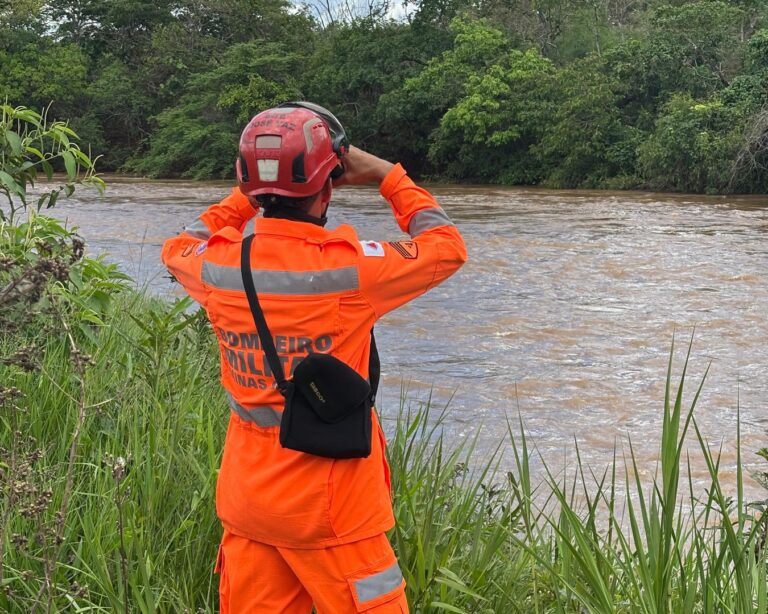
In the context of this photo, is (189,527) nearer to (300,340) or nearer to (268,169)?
(300,340)

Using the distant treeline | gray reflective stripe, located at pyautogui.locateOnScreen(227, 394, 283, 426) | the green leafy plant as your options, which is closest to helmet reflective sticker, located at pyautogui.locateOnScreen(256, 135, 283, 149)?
gray reflective stripe, located at pyautogui.locateOnScreen(227, 394, 283, 426)

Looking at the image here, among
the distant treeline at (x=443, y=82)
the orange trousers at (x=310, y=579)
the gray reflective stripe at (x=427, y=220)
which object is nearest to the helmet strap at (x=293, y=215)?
the gray reflective stripe at (x=427, y=220)

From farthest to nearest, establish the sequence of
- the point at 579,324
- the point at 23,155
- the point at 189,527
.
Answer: the point at 579,324, the point at 23,155, the point at 189,527

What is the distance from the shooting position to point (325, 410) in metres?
2.08

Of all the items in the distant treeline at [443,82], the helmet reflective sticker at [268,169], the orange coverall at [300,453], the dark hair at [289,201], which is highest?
the distant treeline at [443,82]

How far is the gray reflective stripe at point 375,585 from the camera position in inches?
81.8

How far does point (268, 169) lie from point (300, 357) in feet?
1.36

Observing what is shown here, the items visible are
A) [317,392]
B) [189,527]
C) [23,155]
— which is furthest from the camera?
[23,155]

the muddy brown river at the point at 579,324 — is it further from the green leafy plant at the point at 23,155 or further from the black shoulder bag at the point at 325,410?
the black shoulder bag at the point at 325,410

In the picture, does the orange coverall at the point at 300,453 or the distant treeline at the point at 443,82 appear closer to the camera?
the orange coverall at the point at 300,453

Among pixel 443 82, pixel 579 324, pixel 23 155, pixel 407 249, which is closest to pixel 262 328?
pixel 407 249

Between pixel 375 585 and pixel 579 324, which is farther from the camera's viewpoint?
pixel 579 324

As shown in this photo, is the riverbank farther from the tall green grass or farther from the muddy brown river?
the muddy brown river

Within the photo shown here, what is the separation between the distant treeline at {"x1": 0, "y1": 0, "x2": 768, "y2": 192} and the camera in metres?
28.0
